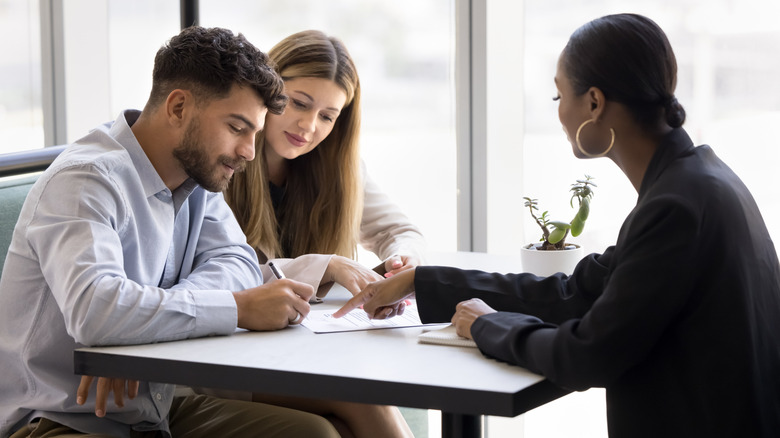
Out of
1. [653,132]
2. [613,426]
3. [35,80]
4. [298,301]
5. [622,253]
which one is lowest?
[613,426]

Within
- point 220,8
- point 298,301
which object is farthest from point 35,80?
point 298,301

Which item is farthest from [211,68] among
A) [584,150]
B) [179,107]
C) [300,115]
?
[584,150]

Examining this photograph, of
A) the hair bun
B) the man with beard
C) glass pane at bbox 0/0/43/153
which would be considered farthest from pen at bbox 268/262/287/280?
glass pane at bbox 0/0/43/153

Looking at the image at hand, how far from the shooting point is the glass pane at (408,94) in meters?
3.16

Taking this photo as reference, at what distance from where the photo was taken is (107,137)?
1.67 meters

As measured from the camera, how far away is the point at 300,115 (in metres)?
2.29

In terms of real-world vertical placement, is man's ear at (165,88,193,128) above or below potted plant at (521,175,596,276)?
above

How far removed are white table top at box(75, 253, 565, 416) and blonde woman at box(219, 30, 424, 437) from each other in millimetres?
613

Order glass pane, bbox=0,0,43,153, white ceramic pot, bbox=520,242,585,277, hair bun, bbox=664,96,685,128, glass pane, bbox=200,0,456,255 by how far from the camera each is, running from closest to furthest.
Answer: hair bun, bbox=664,96,685,128 → white ceramic pot, bbox=520,242,585,277 → glass pane, bbox=200,0,456,255 → glass pane, bbox=0,0,43,153

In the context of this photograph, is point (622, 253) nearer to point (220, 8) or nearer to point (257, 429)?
point (257, 429)

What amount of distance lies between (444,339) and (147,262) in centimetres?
58

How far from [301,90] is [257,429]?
0.88 metres

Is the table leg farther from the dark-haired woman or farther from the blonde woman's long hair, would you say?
the blonde woman's long hair

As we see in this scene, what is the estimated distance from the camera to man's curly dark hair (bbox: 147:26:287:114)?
66.9 inches
